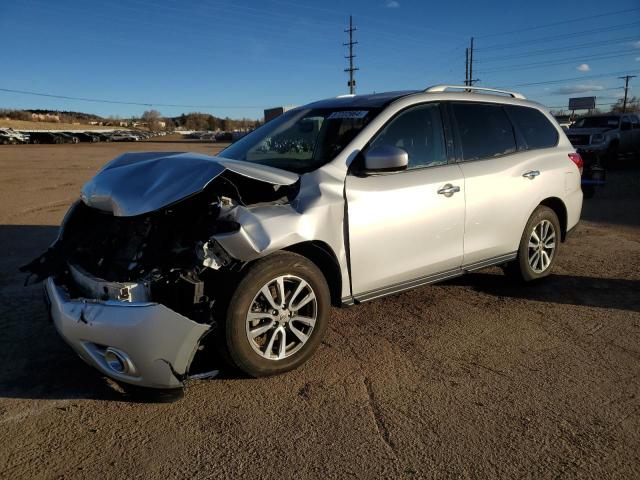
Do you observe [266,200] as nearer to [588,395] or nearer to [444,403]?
[444,403]

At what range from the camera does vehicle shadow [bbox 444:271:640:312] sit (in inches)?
189

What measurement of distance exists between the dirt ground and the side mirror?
1342mm

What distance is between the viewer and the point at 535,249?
5.13m

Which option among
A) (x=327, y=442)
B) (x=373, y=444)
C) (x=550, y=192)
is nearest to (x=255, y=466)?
(x=327, y=442)

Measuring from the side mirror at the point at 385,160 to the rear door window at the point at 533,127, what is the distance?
6.68 feet

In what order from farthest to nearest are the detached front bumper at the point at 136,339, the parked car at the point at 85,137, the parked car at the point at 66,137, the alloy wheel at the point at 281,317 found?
1. the parked car at the point at 85,137
2. the parked car at the point at 66,137
3. the alloy wheel at the point at 281,317
4. the detached front bumper at the point at 136,339

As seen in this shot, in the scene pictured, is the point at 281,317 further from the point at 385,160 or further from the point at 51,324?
the point at 51,324

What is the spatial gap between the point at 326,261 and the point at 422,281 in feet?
3.15

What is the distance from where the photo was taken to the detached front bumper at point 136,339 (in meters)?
2.75

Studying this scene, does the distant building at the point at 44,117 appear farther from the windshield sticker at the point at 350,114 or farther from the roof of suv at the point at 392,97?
the windshield sticker at the point at 350,114

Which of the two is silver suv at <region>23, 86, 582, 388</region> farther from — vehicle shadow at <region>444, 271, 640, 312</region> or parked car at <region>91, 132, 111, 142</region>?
parked car at <region>91, 132, 111, 142</region>

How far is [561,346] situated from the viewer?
3803 millimetres

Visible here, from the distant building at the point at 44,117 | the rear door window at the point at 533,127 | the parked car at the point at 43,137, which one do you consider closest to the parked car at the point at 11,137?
the parked car at the point at 43,137

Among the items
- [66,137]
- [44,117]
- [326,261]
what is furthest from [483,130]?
[44,117]
